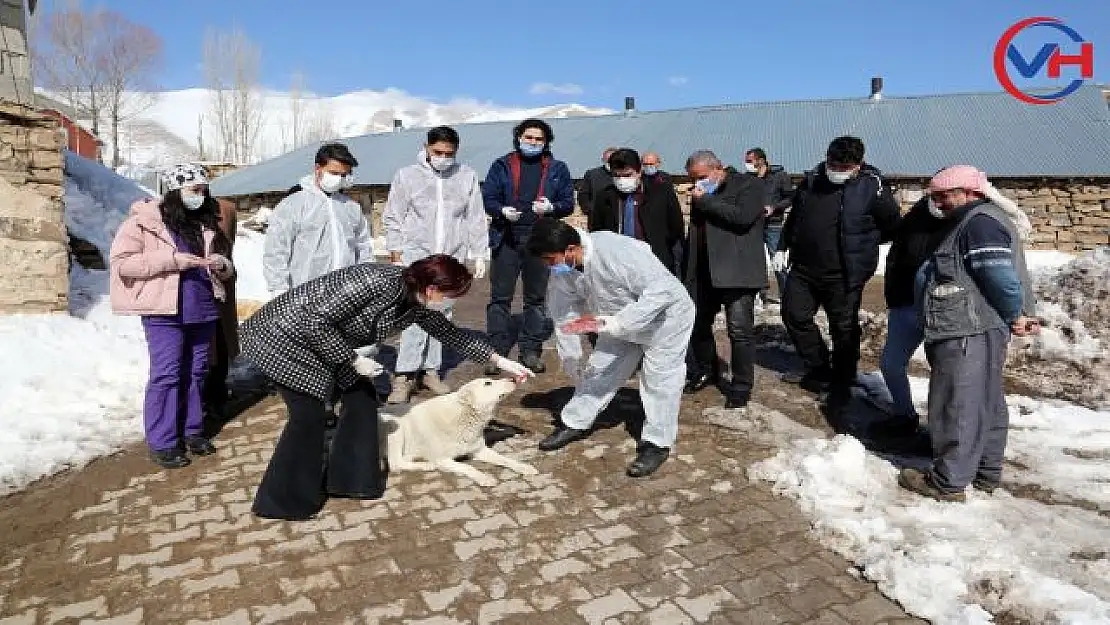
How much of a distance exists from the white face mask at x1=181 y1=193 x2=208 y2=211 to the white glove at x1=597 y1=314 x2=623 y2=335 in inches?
104

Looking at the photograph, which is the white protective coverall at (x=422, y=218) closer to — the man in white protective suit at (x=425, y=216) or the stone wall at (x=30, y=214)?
the man in white protective suit at (x=425, y=216)

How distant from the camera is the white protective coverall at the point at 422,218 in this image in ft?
18.3

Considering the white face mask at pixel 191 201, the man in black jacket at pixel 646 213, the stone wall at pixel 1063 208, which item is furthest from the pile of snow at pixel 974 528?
the stone wall at pixel 1063 208

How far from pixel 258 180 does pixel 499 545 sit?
88.4 feet

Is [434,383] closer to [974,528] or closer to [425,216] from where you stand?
[425,216]

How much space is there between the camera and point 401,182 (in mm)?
5590

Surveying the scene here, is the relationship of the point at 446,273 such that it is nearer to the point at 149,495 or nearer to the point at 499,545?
the point at 499,545

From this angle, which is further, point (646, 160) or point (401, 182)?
point (646, 160)

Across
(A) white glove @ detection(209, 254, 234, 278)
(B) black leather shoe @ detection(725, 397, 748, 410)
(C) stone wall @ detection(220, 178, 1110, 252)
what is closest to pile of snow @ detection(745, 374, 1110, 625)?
(B) black leather shoe @ detection(725, 397, 748, 410)

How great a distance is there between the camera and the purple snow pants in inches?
174

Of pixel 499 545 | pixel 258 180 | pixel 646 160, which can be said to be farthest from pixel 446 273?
pixel 258 180

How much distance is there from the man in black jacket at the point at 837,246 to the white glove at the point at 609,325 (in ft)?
7.26

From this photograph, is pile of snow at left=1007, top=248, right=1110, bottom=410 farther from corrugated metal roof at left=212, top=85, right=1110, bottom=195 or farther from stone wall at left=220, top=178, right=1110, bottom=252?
corrugated metal roof at left=212, top=85, right=1110, bottom=195

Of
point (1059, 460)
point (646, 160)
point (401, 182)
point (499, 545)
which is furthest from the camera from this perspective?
point (646, 160)
